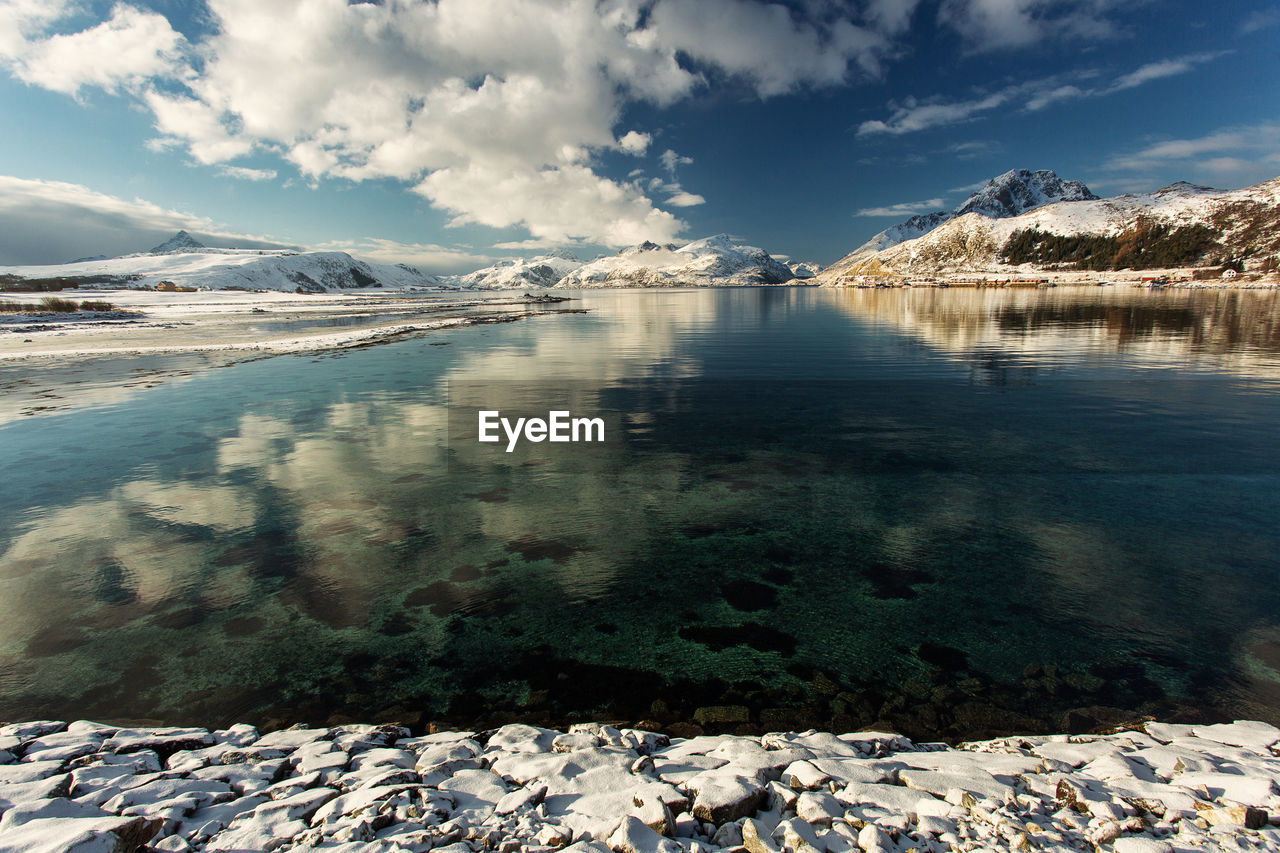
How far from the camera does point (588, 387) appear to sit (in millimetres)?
27094

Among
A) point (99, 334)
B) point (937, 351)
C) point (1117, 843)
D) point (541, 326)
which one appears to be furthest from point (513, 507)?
point (99, 334)

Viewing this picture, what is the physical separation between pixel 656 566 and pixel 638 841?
6037mm

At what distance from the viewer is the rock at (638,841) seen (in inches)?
167

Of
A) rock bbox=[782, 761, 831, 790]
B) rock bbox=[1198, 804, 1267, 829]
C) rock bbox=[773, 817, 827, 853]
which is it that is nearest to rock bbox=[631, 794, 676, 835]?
rock bbox=[773, 817, 827, 853]

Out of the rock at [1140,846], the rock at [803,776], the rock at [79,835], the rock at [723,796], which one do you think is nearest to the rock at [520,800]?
the rock at [723,796]

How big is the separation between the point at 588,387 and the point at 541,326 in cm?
4091

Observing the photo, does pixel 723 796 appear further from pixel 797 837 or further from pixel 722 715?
pixel 722 715

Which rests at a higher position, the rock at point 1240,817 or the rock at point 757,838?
the rock at point 1240,817

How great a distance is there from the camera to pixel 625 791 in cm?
505

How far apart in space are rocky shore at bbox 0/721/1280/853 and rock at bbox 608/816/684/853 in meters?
0.02

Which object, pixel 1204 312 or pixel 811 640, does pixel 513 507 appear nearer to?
pixel 811 640

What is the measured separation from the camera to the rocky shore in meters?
4.38

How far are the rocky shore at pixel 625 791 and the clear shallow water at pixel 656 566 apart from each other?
831mm

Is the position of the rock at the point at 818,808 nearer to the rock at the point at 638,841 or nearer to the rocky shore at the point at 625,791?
the rocky shore at the point at 625,791
